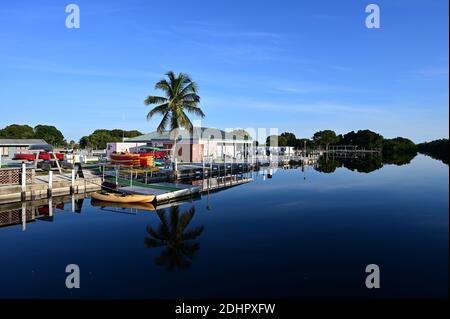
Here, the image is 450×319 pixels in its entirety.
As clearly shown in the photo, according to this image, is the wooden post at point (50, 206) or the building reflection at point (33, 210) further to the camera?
the wooden post at point (50, 206)

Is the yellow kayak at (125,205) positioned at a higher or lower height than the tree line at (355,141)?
lower

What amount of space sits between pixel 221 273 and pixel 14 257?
290 inches

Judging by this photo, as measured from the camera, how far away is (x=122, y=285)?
31.6ft

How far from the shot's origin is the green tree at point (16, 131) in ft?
320

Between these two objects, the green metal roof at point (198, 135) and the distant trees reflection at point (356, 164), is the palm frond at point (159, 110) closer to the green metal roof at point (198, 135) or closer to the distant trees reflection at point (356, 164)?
the green metal roof at point (198, 135)

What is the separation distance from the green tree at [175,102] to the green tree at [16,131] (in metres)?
74.7

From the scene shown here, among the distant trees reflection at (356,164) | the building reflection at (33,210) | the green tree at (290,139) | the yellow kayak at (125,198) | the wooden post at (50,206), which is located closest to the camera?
the building reflection at (33,210)

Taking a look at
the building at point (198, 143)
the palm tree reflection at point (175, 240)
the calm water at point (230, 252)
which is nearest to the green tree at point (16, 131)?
the building at point (198, 143)

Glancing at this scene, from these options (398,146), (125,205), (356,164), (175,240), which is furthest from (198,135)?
(398,146)

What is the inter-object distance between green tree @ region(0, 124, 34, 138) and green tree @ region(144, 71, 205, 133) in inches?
2941

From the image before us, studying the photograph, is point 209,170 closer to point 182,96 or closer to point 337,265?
point 182,96

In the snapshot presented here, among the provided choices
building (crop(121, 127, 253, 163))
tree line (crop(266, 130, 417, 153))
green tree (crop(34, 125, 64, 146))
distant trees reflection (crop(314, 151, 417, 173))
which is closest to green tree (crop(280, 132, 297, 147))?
tree line (crop(266, 130, 417, 153))
